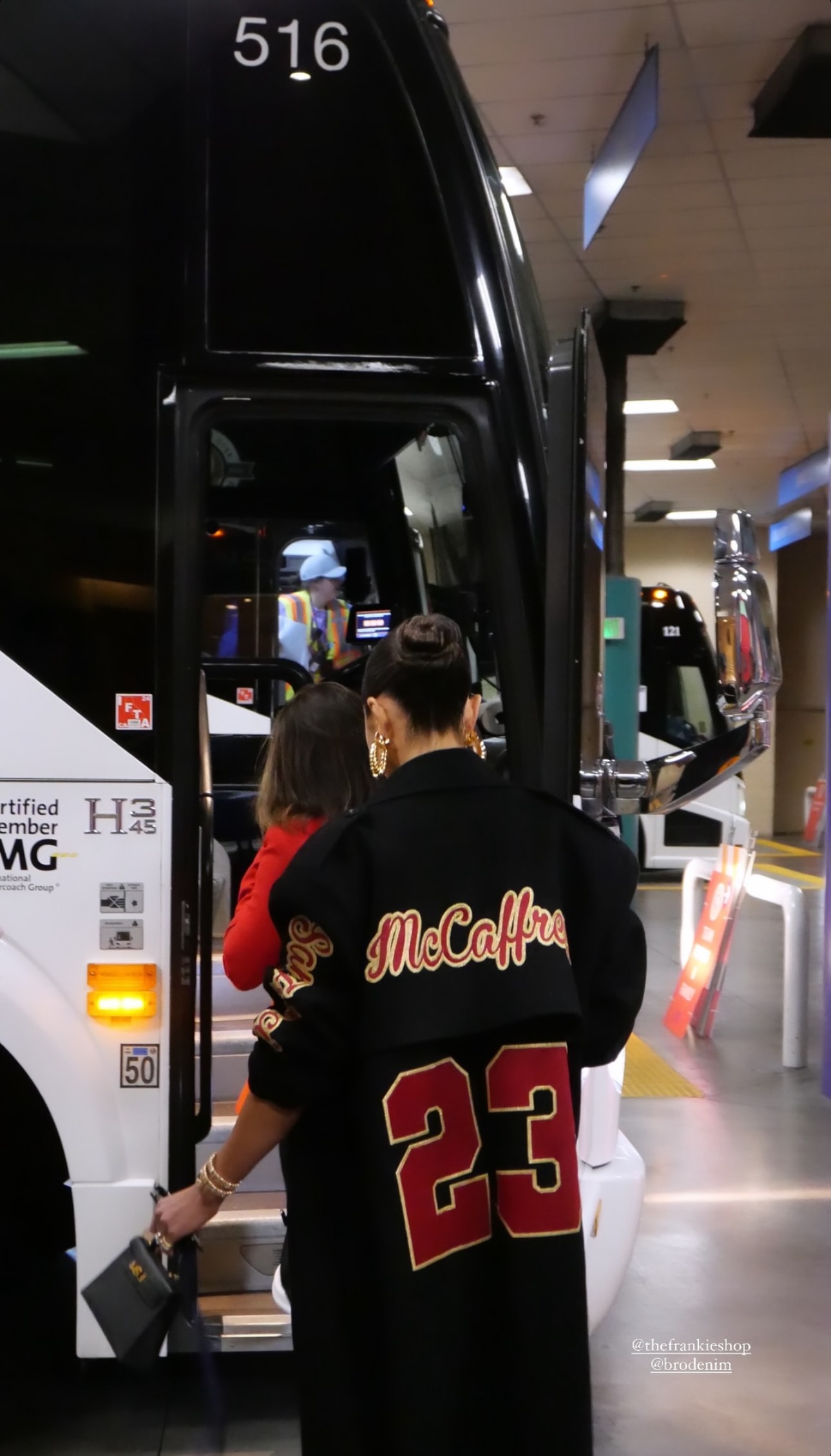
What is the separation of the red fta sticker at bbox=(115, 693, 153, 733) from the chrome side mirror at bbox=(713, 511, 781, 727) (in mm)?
1121

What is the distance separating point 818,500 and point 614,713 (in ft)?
28.6

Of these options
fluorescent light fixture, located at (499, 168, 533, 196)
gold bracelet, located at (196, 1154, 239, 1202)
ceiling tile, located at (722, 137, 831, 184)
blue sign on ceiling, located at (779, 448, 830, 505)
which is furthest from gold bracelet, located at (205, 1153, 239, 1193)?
blue sign on ceiling, located at (779, 448, 830, 505)

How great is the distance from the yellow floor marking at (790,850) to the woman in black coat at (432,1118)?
15884 mm

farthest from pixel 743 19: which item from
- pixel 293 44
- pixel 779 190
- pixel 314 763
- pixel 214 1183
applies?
pixel 214 1183

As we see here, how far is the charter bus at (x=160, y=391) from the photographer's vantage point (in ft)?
8.48

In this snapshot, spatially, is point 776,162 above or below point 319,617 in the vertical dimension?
above

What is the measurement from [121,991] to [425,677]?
123cm

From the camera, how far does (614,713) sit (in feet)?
39.4

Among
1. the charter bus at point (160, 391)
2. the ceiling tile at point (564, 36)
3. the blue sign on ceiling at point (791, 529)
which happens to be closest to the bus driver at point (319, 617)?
the charter bus at point (160, 391)

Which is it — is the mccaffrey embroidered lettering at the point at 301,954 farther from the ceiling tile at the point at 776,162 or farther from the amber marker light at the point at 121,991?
the ceiling tile at the point at 776,162

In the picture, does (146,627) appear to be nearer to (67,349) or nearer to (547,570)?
(67,349)

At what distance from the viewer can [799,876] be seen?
1347 centimetres

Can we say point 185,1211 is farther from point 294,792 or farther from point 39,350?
point 39,350

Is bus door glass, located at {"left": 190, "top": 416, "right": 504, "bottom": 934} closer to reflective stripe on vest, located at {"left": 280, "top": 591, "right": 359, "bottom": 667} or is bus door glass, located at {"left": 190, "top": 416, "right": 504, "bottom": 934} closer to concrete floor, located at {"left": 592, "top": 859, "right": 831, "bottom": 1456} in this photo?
reflective stripe on vest, located at {"left": 280, "top": 591, "right": 359, "bottom": 667}
